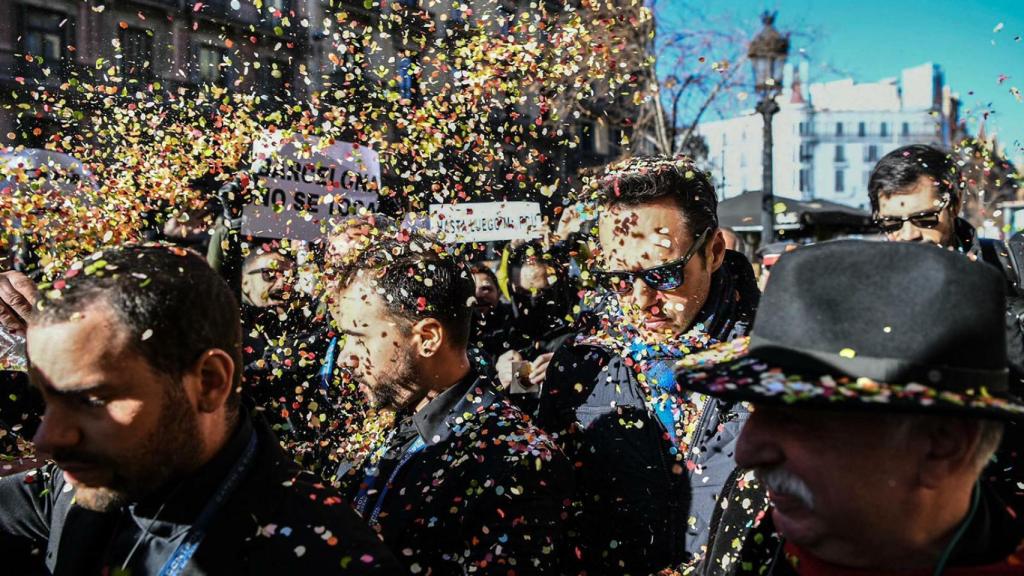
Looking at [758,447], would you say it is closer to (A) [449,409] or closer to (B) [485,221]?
(A) [449,409]

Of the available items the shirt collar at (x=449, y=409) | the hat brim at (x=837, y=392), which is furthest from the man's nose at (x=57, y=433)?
the hat brim at (x=837, y=392)

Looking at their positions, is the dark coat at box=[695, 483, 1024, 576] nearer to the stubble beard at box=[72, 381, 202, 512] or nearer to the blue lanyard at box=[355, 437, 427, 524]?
the blue lanyard at box=[355, 437, 427, 524]

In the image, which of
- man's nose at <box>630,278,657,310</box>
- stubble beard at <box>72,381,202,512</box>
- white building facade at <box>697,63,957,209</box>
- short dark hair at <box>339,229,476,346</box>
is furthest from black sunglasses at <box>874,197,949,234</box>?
white building facade at <box>697,63,957,209</box>

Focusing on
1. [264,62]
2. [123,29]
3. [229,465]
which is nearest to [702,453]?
[229,465]

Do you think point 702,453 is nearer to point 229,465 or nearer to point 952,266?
point 952,266

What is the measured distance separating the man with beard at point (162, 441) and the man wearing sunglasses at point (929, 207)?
2691mm

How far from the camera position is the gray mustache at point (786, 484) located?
1509 mm

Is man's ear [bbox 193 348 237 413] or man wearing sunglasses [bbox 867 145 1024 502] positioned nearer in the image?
man's ear [bbox 193 348 237 413]

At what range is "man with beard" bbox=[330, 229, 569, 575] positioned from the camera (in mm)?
2314

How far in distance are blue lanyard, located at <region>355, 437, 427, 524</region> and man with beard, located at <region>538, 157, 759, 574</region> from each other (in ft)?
2.12

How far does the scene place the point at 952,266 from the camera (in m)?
1.49

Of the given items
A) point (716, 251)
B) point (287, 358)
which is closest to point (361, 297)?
point (287, 358)

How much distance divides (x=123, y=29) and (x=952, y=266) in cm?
338

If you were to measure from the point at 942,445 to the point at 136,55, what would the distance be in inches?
132
